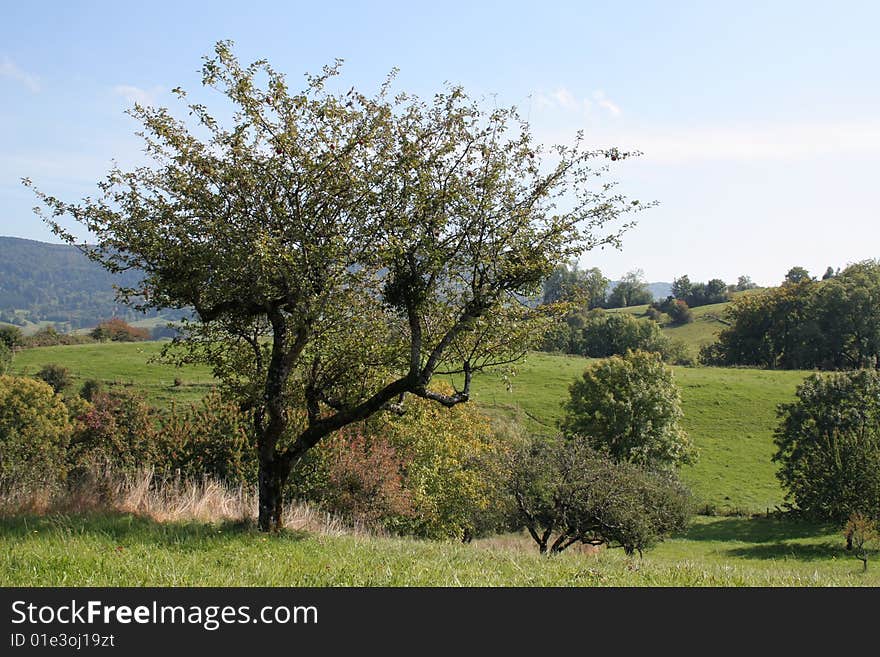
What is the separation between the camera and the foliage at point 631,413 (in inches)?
2015

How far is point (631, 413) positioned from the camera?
171ft

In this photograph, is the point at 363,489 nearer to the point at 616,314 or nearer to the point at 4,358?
the point at 4,358

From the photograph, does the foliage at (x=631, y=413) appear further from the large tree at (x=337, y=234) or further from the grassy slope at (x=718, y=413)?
the large tree at (x=337, y=234)

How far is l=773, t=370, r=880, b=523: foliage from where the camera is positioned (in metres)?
40.1

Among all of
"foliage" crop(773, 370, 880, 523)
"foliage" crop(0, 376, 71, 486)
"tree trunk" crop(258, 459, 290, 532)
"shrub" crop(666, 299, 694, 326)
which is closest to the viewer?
"tree trunk" crop(258, 459, 290, 532)

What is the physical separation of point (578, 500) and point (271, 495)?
15.6 m

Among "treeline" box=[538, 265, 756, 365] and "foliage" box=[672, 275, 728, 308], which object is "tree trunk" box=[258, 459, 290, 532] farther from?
"foliage" box=[672, 275, 728, 308]

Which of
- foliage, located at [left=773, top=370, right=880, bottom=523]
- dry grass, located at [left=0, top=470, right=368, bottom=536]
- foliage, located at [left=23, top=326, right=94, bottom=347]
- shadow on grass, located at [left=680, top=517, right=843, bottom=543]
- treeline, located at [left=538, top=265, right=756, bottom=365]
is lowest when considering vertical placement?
shadow on grass, located at [left=680, top=517, right=843, bottom=543]

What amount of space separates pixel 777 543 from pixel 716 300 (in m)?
137

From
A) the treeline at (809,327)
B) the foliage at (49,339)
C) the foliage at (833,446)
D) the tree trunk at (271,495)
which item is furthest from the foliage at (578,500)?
the treeline at (809,327)

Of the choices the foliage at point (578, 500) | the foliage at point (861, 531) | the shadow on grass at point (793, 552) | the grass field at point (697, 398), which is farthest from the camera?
the grass field at point (697, 398)

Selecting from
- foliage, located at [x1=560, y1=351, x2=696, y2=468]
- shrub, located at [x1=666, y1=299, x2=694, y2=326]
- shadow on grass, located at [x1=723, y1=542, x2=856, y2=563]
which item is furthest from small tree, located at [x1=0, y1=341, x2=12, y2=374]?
shrub, located at [x1=666, y1=299, x2=694, y2=326]

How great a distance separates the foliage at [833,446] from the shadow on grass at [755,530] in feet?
5.38

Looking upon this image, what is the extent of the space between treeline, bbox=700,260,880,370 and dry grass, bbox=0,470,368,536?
90202 millimetres
